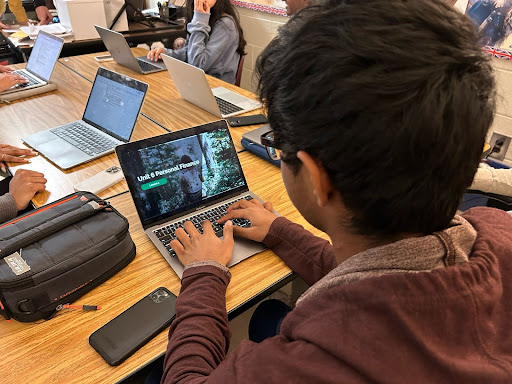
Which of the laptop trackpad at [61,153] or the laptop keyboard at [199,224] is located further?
the laptop trackpad at [61,153]

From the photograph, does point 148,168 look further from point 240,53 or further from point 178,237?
point 240,53

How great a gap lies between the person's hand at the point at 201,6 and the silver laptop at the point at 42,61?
2.50 ft

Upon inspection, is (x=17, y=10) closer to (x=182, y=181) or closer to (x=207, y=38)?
(x=207, y=38)

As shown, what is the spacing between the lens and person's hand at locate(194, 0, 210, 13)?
2.25 metres

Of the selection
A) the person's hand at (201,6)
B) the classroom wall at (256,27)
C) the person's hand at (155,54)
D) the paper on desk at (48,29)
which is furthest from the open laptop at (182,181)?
the classroom wall at (256,27)

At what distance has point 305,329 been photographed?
0.51m

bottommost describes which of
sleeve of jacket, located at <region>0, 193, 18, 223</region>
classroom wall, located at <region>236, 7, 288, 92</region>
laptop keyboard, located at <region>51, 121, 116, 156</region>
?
sleeve of jacket, located at <region>0, 193, 18, 223</region>

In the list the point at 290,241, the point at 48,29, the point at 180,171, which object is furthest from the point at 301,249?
the point at 48,29

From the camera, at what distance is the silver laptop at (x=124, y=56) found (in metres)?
2.22

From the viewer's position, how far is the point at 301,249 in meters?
1.01

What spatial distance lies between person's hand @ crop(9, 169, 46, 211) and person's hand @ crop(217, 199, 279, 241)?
0.61 metres

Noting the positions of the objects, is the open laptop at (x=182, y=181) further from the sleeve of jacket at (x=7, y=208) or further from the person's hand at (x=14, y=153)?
the person's hand at (x=14, y=153)

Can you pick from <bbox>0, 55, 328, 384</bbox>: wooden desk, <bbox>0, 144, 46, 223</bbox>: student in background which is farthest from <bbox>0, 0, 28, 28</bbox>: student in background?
<bbox>0, 144, 46, 223</bbox>: student in background

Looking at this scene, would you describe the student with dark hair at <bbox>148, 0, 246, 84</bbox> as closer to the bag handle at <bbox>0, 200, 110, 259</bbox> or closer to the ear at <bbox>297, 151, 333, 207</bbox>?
the bag handle at <bbox>0, 200, 110, 259</bbox>
